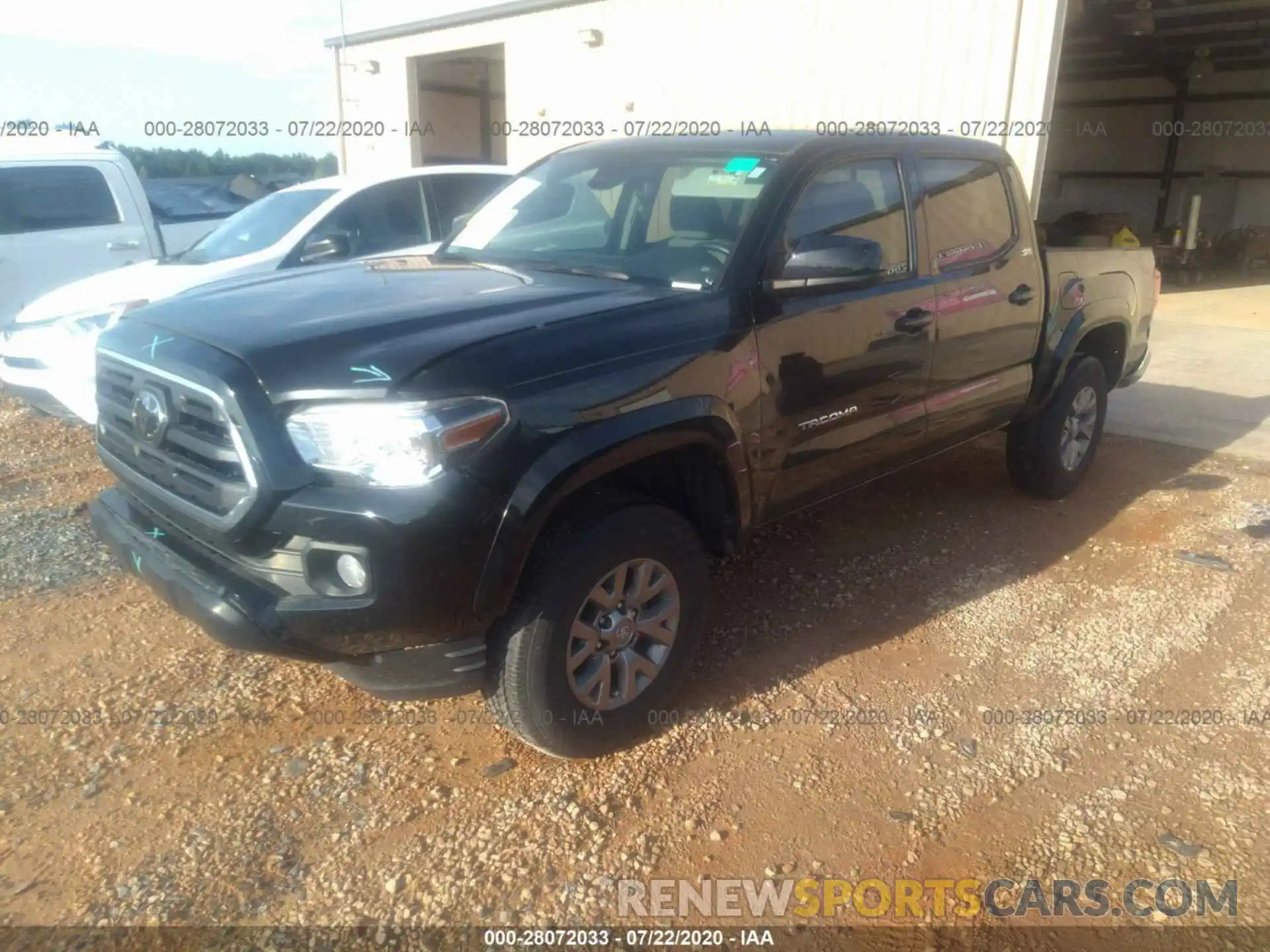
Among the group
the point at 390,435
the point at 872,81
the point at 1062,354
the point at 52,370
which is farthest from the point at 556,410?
the point at 872,81

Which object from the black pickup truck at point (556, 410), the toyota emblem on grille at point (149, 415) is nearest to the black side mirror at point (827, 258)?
the black pickup truck at point (556, 410)

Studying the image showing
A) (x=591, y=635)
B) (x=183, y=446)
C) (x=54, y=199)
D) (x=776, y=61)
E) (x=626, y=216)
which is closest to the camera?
(x=183, y=446)

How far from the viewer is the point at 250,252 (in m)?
6.63

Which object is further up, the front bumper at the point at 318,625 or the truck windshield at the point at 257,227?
the truck windshield at the point at 257,227

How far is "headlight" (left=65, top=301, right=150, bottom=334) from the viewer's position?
561 cm

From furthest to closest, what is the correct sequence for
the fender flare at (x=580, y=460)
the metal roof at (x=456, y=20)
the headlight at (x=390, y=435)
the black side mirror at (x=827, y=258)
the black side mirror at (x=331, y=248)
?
the metal roof at (x=456, y=20)
the black side mirror at (x=331, y=248)
the black side mirror at (x=827, y=258)
the fender flare at (x=580, y=460)
the headlight at (x=390, y=435)

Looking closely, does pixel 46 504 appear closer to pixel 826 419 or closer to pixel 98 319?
pixel 98 319

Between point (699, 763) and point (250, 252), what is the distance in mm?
5159

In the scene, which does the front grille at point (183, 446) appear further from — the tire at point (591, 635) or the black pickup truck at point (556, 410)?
the tire at point (591, 635)

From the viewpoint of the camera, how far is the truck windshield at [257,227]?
673 cm

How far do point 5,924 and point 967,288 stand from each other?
4.02 meters

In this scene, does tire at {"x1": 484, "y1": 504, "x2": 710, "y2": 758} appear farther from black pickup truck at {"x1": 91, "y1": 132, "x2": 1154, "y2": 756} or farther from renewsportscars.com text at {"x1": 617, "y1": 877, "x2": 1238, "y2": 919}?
renewsportscars.com text at {"x1": 617, "y1": 877, "x2": 1238, "y2": 919}

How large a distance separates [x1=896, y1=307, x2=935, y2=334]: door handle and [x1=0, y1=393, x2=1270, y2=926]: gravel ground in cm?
120

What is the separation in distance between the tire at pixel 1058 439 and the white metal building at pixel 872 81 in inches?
80.3
